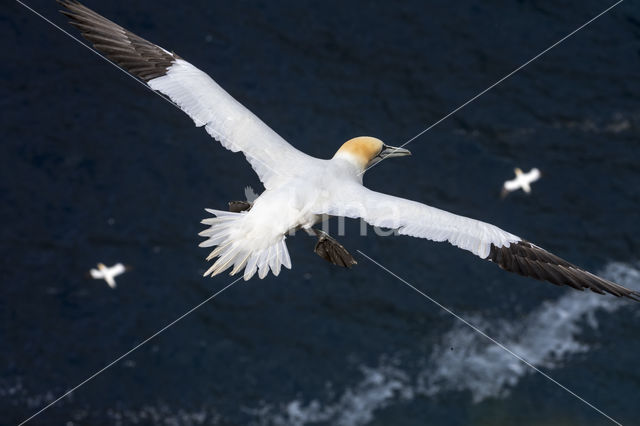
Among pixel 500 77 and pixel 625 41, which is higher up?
pixel 625 41

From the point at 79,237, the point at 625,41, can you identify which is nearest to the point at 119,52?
the point at 79,237

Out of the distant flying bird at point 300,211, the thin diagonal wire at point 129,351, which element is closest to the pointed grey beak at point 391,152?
the distant flying bird at point 300,211

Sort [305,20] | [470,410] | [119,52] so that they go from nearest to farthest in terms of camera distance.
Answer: [119,52] → [470,410] → [305,20]

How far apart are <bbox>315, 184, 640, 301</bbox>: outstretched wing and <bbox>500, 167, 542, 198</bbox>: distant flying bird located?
714cm

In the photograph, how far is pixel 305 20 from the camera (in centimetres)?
1786

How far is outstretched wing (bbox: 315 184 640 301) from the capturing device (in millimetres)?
8742

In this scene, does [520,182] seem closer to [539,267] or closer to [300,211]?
[539,267]

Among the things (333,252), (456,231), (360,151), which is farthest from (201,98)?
(456,231)

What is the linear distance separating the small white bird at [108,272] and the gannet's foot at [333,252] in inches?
272

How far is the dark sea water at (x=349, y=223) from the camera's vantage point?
1470cm

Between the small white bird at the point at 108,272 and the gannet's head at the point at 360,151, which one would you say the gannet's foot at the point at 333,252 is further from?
the small white bird at the point at 108,272

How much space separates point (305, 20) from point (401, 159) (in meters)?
3.56

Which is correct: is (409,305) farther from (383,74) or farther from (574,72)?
(574,72)

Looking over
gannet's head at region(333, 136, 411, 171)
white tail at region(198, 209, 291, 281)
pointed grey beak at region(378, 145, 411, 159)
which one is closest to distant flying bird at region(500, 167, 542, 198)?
pointed grey beak at region(378, 145, 411, 159)
